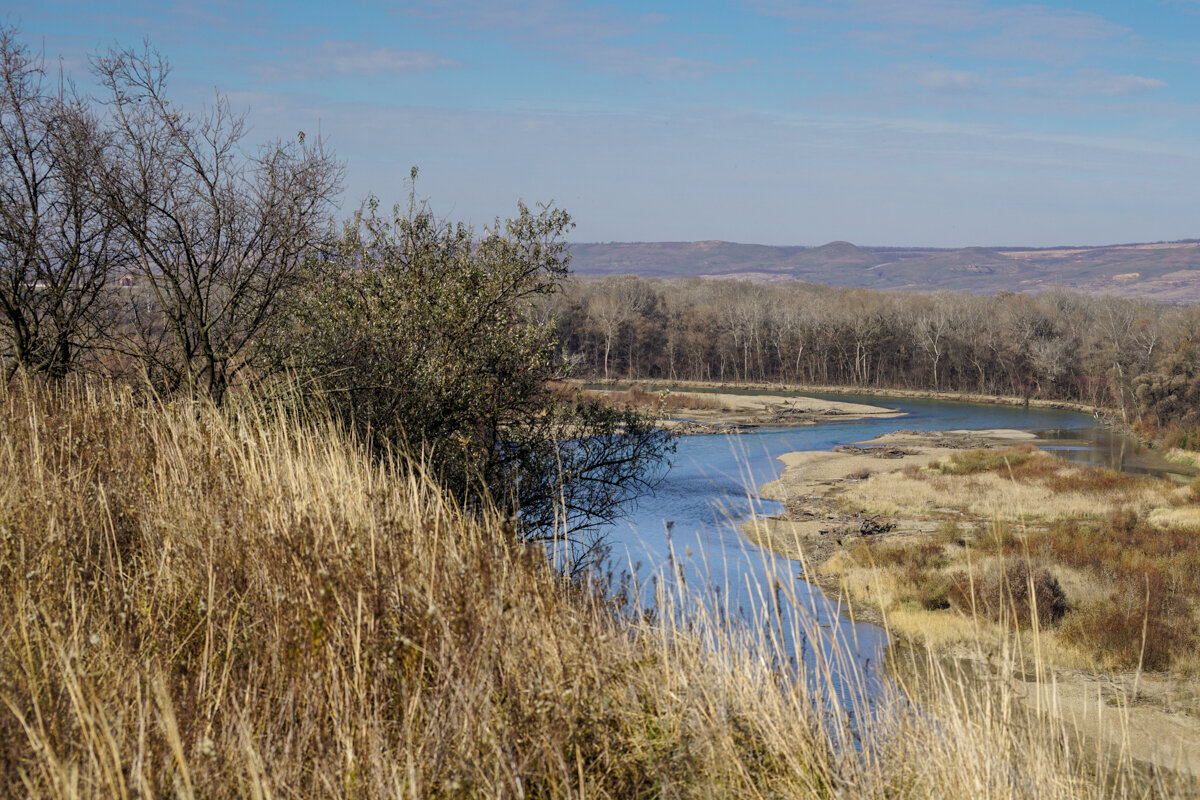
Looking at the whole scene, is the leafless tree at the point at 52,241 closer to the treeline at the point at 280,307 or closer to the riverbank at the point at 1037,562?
the treeline at the point at 280,307

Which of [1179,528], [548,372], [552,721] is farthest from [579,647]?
[1179,528]

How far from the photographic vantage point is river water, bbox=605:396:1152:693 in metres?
3.93

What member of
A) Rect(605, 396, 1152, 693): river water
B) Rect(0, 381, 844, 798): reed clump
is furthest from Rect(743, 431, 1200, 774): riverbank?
Rect(0, 381, 844, 798): reed clump

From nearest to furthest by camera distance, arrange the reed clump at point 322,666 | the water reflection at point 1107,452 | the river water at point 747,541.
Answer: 1. the reed clump at point 322,666
2. the river water at point 747,541
3. the water reflection at point 1107,452

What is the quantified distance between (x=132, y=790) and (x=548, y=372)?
10.5 meters

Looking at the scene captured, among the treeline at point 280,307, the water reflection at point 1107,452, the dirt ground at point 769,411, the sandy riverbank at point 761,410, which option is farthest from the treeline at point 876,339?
the treeline at point 280,307

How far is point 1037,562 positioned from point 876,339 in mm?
66721

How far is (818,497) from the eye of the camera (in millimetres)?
34156

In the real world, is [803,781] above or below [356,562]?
below

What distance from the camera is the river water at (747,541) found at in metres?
3.93

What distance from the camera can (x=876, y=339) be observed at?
87.3 m

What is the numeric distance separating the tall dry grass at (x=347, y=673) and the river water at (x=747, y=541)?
21cm

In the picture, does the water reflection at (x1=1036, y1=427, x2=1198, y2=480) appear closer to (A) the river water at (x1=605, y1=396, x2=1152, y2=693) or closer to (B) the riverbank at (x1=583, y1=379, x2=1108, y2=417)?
(A) the river water at (x1=605, y1=396, x2=1152, y2=693)

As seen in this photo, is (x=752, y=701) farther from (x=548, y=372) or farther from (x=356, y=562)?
(x=548, y=372)
